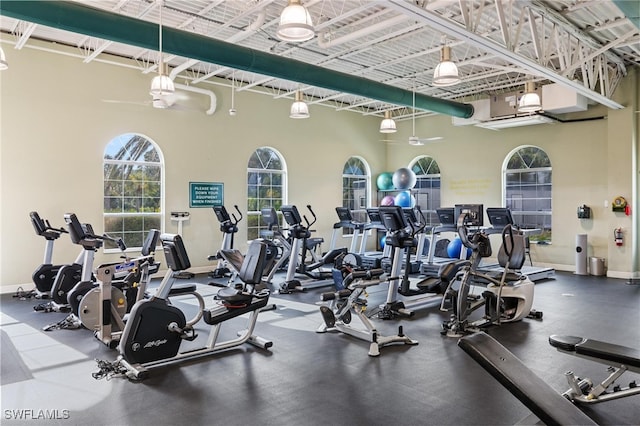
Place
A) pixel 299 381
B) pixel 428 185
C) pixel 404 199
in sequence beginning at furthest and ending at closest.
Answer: pixel 428 185
pixel 404 199
pixel 299 381

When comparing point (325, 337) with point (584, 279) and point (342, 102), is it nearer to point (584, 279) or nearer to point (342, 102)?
point (584, 279)

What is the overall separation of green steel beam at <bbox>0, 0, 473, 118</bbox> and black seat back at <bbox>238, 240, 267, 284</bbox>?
2.93m

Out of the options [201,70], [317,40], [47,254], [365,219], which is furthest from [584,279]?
[47,254]

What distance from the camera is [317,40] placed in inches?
313

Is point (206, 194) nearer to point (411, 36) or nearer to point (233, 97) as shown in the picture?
point (233, 97)

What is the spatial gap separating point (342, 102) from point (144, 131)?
5.66 meters

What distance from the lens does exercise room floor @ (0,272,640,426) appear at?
Answer: 10.6 feet

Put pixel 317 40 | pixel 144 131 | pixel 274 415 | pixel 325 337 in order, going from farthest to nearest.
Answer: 1. pixel 144 131
2. pixel 317 40
3. pixel 325 337
4. pixel 274 415

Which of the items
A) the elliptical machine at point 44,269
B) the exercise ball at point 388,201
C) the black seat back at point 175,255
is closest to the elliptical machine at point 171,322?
the black seat back at point 175,255

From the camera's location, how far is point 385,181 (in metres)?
13.2

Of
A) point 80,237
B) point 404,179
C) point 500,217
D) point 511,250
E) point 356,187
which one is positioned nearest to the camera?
point 80,237

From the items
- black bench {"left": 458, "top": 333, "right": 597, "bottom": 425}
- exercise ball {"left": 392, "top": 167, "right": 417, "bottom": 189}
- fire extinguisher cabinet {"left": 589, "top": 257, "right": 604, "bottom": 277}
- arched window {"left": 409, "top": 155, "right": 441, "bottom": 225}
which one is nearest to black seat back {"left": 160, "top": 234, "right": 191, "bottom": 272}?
black bench {"left": 458, "top": 333, "right": 597, "bottom": 425}

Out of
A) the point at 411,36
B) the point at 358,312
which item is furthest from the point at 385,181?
the point at 358,312

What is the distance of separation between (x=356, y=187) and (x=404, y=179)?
169cm
